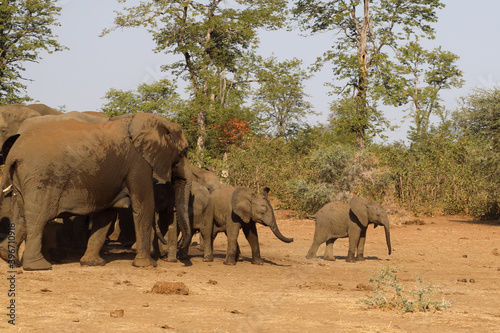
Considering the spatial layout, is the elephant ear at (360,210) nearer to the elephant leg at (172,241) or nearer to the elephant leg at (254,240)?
the elephant leg at (254,240)

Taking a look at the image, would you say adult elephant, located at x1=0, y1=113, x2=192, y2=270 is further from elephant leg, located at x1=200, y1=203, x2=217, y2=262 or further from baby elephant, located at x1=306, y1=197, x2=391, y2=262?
baby elephant, located at x1=306, y1=197, x2=391, y2=262

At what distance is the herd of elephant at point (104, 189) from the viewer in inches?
444

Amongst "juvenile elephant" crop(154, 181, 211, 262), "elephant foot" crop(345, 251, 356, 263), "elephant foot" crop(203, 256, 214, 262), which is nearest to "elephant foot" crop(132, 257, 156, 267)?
"juvenile elephant" crop(154, 181, 211, 262)

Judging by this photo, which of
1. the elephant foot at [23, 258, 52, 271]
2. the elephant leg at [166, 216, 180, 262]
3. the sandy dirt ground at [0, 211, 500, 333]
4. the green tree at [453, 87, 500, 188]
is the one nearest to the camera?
the sandy dirt ground at [0, 211, 500, 333]

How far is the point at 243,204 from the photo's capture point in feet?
45.4

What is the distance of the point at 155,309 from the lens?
27.4ft

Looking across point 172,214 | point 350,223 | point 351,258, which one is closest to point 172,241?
point 172,214

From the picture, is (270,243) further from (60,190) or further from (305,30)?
(305,30)

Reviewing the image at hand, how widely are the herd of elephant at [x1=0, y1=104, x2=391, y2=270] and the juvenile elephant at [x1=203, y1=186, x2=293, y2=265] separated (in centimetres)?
2

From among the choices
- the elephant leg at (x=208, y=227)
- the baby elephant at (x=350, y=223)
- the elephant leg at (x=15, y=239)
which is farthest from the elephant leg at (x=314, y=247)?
the elephant leg at (x=15, y=239)

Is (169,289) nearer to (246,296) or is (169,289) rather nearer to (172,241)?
(246,296)

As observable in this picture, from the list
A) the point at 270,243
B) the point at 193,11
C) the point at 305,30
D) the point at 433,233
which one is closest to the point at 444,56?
the point at 305,30

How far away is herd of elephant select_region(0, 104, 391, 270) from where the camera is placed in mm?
11273

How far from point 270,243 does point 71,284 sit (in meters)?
9.78
